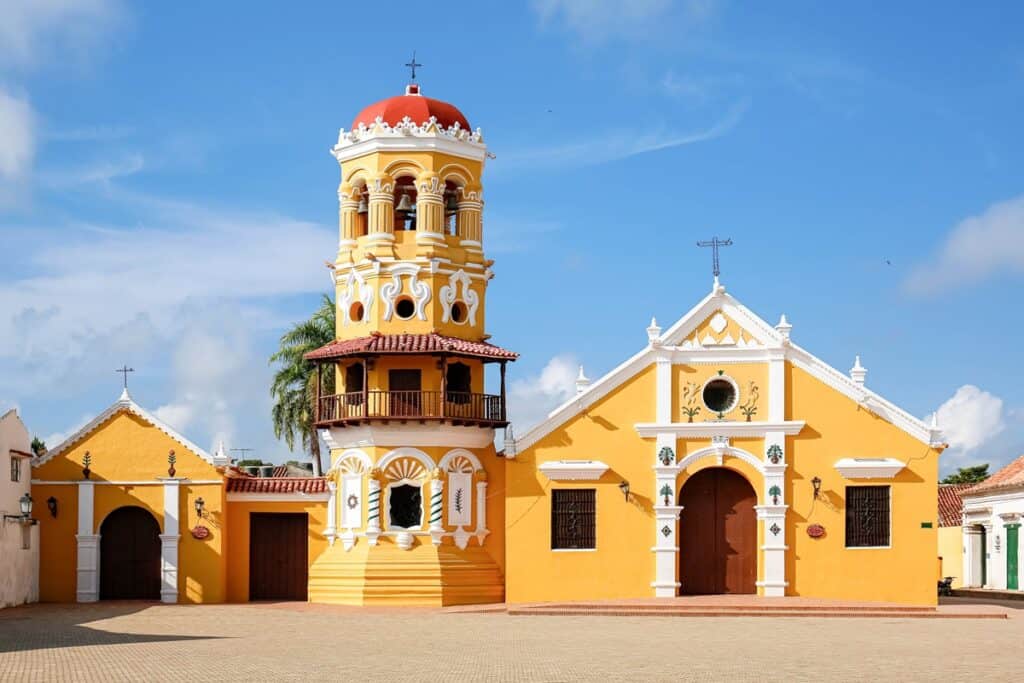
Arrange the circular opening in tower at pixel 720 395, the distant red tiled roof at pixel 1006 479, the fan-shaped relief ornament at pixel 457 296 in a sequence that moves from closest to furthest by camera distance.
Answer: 1. the circular opening in tower at pixel 720 395
2. the fan-shaped relief ornament at pixel 457 296
3. the distant red tiled roof at pixel 1006 479

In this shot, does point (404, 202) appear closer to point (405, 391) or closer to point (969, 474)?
point (405, 391)

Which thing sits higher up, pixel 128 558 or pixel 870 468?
pixel 870 468

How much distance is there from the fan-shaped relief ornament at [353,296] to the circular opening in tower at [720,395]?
8.48 metres

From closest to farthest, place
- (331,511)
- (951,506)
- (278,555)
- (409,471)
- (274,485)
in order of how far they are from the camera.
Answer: (409,471)
(331,511)
(274,485)
(278,555)
(951,506)

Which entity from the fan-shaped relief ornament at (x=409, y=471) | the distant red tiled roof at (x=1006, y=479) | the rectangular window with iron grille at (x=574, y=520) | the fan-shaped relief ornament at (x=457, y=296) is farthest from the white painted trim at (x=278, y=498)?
the distant red tiled roof at (x=1006, y=479)

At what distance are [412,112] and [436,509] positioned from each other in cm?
988

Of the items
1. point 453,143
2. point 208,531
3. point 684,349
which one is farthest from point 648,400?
point 208,531

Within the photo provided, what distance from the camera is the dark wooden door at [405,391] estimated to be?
36.0 m

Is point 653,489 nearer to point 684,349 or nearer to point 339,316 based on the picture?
point 684,349

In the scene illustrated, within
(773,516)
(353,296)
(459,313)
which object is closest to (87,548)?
(353,296)

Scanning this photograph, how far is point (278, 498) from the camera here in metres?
37.7

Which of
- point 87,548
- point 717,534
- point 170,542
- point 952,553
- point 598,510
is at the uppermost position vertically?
point 598,510

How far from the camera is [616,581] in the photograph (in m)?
35.8

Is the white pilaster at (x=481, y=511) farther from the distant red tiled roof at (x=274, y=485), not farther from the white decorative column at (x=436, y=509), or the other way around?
the distant red tiled roof at (x=274, y=485)
